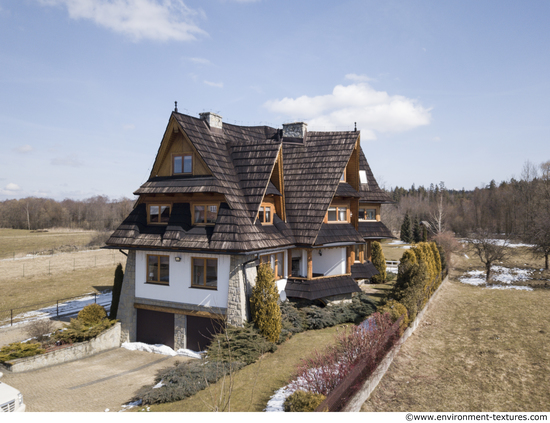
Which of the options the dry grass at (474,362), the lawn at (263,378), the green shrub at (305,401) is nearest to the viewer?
the green shrub at (305,401)

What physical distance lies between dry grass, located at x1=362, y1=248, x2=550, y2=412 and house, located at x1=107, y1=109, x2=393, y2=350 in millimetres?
5537

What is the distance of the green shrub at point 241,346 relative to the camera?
13.1 m

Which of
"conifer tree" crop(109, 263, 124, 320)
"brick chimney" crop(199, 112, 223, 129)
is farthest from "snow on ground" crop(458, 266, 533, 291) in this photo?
"conifer tree" crop(109, 263, 124, 320)

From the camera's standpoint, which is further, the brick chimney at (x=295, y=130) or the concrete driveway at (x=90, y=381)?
the brick chimney at (x=295, y=130)

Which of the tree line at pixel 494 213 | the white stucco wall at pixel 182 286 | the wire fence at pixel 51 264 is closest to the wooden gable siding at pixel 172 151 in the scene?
the white stucco wall at pixel 182 286

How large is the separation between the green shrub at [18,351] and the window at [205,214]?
8.20 m

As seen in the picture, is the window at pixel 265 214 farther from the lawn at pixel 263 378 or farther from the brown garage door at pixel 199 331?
the lawn at pixel 263 378

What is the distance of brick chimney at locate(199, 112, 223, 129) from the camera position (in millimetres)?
19011

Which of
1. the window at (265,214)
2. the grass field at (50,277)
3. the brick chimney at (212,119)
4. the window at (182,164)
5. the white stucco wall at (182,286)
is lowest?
the grass field at (50,277)

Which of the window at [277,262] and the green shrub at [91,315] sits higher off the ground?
the window at [277,262]

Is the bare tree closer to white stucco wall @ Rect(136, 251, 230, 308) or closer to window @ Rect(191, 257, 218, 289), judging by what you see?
white stucco wall @ Rect(136, 251, 230, 308)

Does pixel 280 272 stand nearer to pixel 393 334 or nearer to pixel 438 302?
pixel 393 334

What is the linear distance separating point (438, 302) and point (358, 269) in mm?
5581

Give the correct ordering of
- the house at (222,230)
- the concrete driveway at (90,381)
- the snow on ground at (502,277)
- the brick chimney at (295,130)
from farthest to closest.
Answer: the snow on ground at (502,277) < the brick chimney at (295,130) < the house at (222,230) < the concrete driveway at (90,381)
